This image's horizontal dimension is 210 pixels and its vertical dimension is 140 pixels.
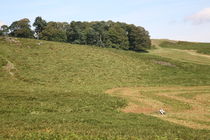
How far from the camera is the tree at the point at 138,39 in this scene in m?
126

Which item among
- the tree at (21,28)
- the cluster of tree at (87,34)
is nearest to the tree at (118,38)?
the cluster of tree at (87,34)

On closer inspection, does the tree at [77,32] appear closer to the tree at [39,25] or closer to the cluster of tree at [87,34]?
the cluster of tree at [87,34]

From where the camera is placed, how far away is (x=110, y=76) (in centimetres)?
6825

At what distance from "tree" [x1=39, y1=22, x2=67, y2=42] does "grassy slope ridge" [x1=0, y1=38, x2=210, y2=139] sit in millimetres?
29029

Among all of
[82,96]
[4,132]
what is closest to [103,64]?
[82,96]

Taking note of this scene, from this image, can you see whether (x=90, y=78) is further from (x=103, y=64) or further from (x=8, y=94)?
(x=8, y=94)

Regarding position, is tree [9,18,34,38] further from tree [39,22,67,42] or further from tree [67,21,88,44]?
tree [67,21,88,44]

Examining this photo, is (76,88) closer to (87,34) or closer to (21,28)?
(87,34)

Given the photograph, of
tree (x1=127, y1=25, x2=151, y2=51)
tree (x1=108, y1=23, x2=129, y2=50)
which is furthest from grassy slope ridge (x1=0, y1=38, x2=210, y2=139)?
tree (x1=127, y1=25, x2=151, y2=51)

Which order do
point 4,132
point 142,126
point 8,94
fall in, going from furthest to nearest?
1. point 8,94
2. point 142,126
3. point 4,132

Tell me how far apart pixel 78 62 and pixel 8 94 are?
4088 centimetres

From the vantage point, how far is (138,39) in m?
126

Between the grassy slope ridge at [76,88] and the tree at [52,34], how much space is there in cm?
2903

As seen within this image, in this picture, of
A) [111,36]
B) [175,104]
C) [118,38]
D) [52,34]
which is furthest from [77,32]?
[175,104]
